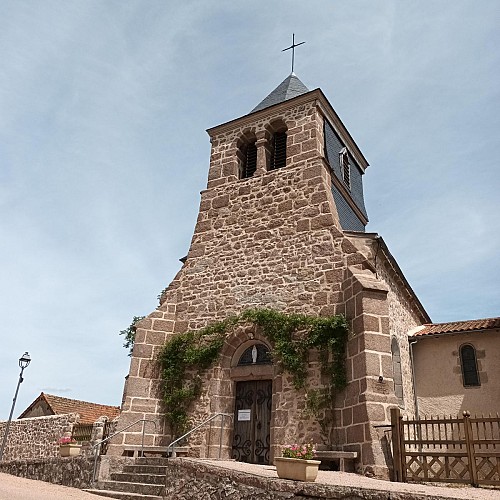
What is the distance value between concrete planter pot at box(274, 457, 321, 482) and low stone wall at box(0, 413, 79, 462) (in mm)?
11848

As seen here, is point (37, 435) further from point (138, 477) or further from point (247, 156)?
point (247, 156)

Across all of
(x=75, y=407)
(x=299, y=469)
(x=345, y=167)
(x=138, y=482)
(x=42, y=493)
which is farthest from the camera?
(x=75, y=407)

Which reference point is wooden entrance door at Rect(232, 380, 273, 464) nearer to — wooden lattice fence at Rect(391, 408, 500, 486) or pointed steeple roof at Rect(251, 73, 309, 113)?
wooden lattice fence at Rect(391, 408, 500, 486)

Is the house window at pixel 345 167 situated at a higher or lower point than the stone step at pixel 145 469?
higher

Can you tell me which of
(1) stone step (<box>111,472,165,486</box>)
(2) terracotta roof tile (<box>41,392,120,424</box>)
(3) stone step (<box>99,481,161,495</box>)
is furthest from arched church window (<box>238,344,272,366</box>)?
(2) terracotta roof tile (<box>41,392,120,424</box>)

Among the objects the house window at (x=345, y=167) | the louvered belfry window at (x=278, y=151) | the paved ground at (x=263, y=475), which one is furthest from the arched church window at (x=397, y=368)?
the louvered belfry window at (x=278, y=151)

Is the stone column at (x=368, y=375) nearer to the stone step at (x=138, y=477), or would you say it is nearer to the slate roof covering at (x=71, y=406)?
the stone step at (x=138, y=477)

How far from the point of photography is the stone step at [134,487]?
346 inches

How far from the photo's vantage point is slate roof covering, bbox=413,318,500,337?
13.4m

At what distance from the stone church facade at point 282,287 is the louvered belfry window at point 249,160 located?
39 millimetres

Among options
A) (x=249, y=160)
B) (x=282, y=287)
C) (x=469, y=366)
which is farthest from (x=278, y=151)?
(x=469, y=366)

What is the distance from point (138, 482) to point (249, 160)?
9.68m

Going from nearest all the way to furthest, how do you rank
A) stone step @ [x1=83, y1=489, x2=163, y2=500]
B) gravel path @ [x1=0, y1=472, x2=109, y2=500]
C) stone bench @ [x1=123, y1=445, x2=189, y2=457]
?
gravel path @ [x1=0, y1=472, x2=109, y2=500], stone step @ [x1=83, y1=489, x2=163, y2=500], stone bench @ [x1=123, y1=445, x2=189, y2=457]

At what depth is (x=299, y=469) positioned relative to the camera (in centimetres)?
675
